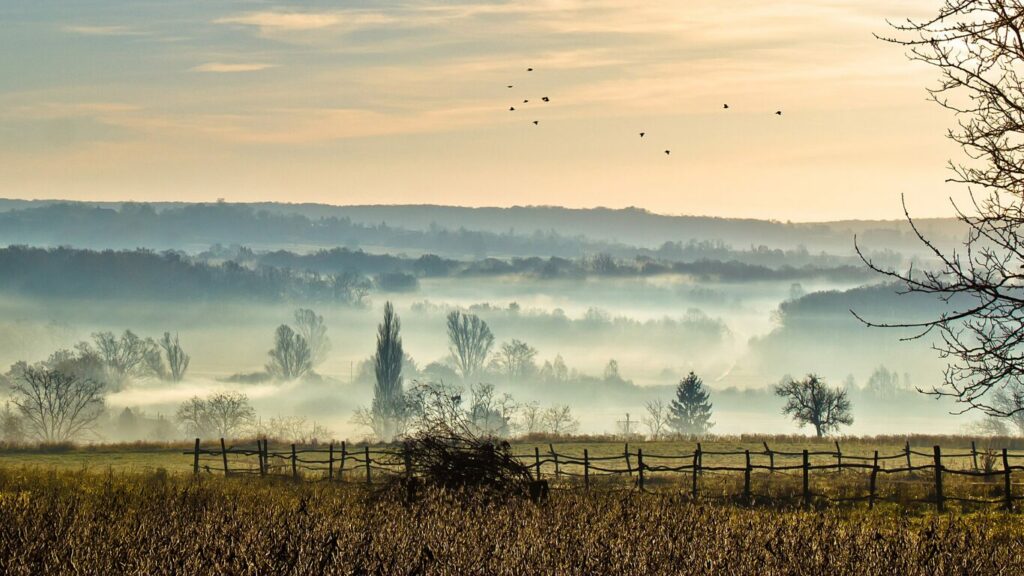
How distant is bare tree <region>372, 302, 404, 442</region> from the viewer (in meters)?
115

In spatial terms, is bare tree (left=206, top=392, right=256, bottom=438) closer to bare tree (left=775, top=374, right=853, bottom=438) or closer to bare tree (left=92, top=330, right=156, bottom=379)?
bare tree (left=92, top=330, right=156, bottom=379)

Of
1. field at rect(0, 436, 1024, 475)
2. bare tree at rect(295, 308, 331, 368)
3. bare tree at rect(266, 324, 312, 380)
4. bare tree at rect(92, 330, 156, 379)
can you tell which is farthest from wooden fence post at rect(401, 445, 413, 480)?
bare tree at rect(295, 308, 331, 368)

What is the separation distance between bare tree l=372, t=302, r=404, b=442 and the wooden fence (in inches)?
2543

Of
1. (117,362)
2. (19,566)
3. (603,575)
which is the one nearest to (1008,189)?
(603,575)

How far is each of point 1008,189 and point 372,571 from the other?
Answer: 12744 mm

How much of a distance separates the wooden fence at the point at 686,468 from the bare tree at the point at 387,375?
212 feet

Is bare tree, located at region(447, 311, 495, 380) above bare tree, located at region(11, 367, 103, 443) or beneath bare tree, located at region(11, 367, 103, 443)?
above

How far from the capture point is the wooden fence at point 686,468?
26312 mm

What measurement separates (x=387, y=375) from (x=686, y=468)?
3310 inches

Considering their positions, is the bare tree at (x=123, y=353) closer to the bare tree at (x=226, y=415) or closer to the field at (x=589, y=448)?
the bare tree at (x=226, y=415)

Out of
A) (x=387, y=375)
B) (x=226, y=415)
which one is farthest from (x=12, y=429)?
(x=387, y=375)

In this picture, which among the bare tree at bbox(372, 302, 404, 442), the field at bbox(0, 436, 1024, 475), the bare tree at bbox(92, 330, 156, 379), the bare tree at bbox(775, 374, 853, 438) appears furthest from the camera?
the bare tree at bbox(92, 330, 156, 379)

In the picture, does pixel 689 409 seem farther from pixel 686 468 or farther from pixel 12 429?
pixel 686 468

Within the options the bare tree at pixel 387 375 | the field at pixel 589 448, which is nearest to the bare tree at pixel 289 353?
the bare tree at pixel 387 375
